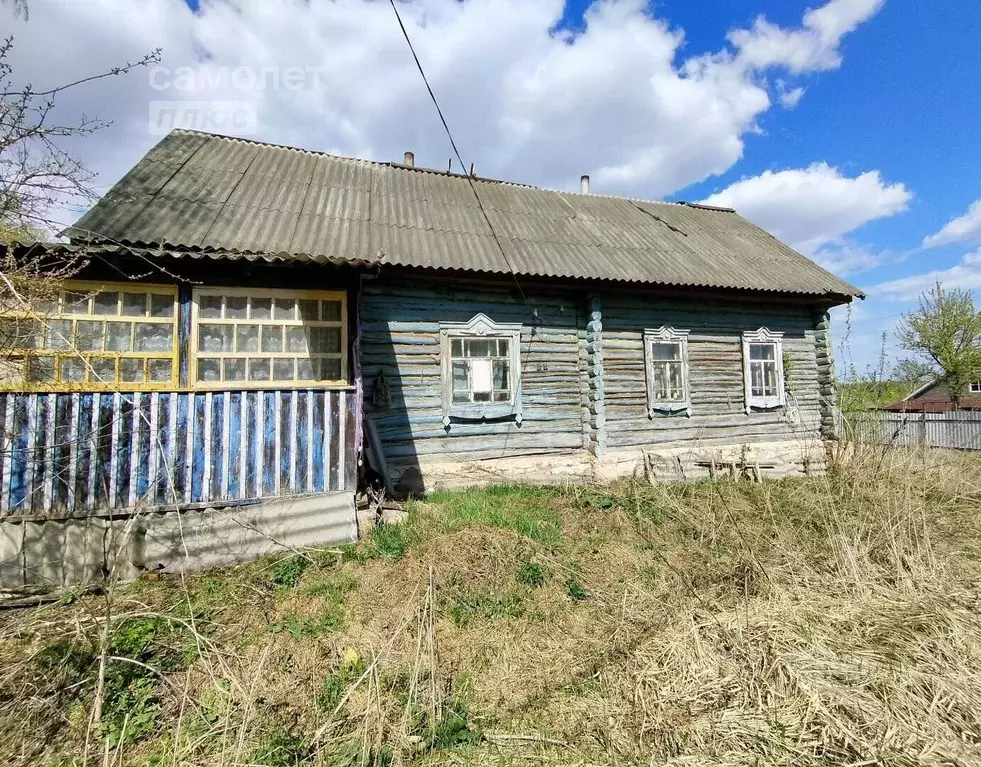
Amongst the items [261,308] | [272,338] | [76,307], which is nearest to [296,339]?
[272,338]

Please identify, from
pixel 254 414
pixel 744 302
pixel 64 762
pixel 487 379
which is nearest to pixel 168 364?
pixel 254 414

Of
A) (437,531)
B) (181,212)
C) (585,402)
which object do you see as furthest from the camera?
(585,402)

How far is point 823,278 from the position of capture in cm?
1043

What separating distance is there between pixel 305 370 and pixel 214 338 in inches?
41.4

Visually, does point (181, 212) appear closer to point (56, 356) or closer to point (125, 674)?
point (56, 356)

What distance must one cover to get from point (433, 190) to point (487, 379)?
4.93 m

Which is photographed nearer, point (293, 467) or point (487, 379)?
point (293, 467)

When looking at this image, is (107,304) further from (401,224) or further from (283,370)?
(401,224)

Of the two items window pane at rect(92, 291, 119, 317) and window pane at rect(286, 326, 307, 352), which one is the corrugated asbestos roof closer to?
window pane at rect(92, 291, 119, 317)

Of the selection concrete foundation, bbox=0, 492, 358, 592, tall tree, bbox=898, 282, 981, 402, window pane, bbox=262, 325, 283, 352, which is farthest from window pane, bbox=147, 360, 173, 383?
tall tree, bbox=898, 282, 981, 402

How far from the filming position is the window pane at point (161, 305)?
4.95m

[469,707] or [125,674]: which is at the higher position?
[125,674]

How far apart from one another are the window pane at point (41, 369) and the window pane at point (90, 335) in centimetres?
30

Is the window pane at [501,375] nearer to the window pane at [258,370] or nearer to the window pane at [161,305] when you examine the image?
the window pane at [258,370]
